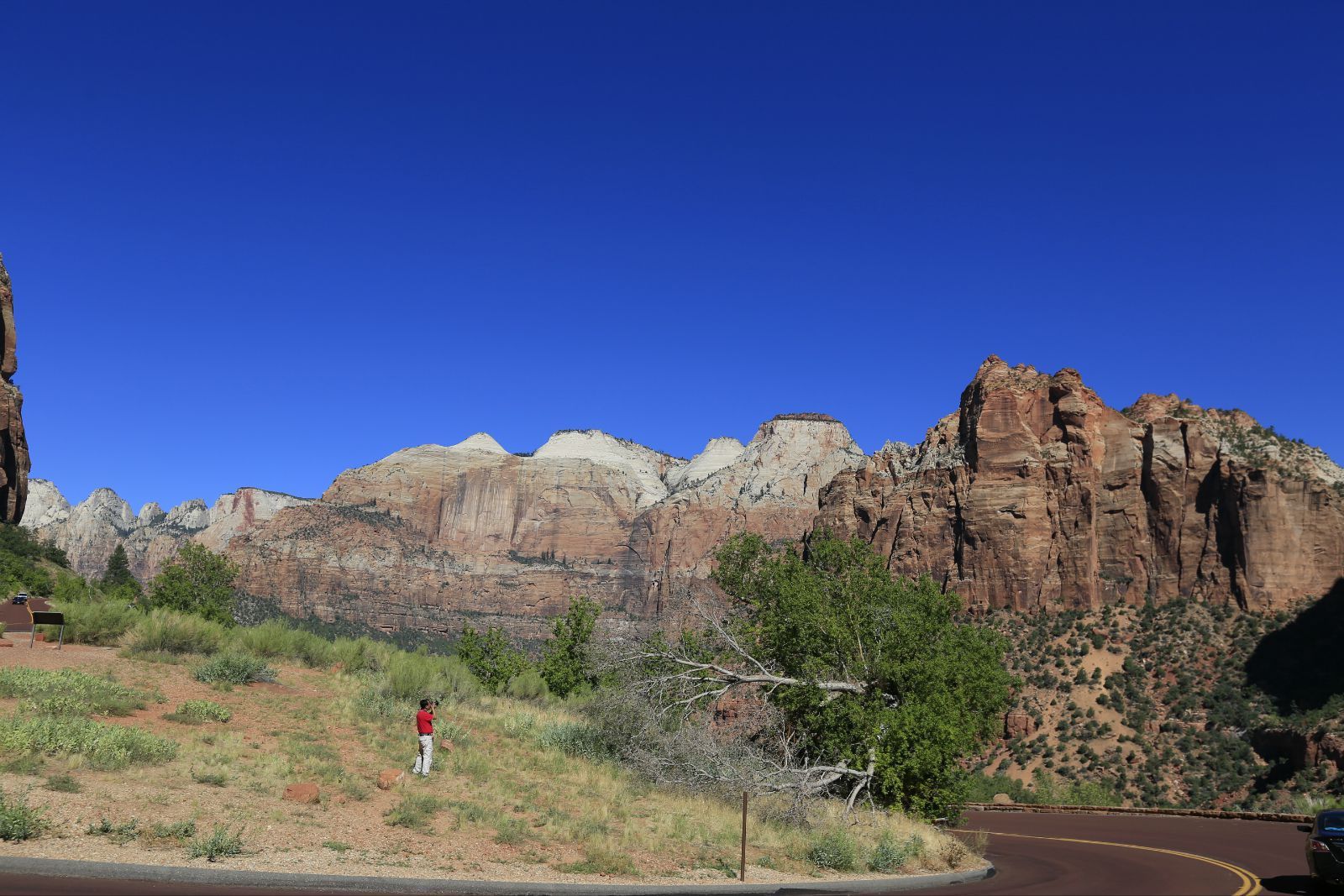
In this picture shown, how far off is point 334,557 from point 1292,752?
166643 millimetres

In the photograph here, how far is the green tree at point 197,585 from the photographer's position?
5243 cm

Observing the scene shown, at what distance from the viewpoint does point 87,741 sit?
48.4 ft

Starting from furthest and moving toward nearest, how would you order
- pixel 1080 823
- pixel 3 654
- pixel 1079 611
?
1. pixel 1079 611
2. pixel 1080 823
3. pixel 3 654

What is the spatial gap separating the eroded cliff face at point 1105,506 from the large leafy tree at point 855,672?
54104 millimetres

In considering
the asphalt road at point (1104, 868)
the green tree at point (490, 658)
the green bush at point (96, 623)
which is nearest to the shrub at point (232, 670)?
the green bush at point (96, 623)

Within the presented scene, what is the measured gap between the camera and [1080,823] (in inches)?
1357

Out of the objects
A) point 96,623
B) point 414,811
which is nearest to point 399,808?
point 414,811

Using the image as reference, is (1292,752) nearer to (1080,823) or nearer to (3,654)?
(1080,823)

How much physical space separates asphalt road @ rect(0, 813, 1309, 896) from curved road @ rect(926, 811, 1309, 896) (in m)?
0.02

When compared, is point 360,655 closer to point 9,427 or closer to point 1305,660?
point 1305,660

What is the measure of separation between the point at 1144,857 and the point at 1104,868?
283cm

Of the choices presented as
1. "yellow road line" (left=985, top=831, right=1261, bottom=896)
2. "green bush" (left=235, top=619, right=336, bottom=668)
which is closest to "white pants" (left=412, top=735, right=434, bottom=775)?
"green bush" (left=235, top=619, right=336, bottom=668)

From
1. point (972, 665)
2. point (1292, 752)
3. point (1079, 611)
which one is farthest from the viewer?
point (1079, 611)

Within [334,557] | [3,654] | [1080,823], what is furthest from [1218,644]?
[334,557]
